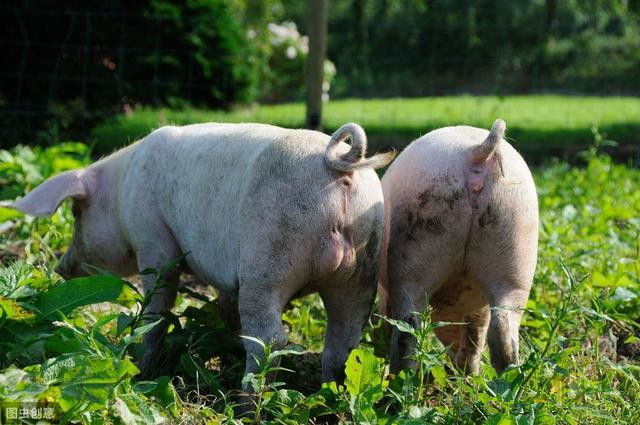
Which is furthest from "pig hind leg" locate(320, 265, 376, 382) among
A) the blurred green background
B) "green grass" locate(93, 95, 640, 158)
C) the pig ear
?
"green grass" locate(93, 95, 640, 158)

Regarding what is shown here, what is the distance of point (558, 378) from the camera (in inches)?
124

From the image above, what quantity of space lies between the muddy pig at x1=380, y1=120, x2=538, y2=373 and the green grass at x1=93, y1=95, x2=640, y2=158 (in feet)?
9.73

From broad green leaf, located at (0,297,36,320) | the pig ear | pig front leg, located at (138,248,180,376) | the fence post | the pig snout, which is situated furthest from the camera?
the fence post

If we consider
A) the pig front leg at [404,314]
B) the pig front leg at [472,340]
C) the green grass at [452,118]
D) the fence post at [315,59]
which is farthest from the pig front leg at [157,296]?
the fence post at [315,59]

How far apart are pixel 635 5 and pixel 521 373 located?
11.0 metres

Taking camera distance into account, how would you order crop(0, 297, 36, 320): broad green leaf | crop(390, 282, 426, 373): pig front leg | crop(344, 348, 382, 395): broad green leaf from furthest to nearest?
crop(390, 282, 426, 373): pig front leg, crop(0, 297, 36, 320): broad green leaf, crop(344, 348, 382, 395): broad green leaf

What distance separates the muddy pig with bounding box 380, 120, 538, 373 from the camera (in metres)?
3.12

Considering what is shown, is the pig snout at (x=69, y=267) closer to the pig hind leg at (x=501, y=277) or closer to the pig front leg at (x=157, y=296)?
the pig front leg at (x=157, y=296)

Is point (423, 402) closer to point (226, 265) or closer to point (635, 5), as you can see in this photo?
point (226, 265)

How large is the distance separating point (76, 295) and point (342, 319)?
0.88 metres

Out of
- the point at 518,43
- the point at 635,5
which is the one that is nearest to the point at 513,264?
the point at 635,5

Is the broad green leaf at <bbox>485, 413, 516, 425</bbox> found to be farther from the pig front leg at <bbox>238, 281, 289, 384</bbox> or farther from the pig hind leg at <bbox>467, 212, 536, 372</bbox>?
the pig front leg at <bbox>238, 281, 289, 384</bbox>

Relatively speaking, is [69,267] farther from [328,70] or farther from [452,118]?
[328,70]

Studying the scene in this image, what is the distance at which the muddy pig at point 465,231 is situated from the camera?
3119 mm
